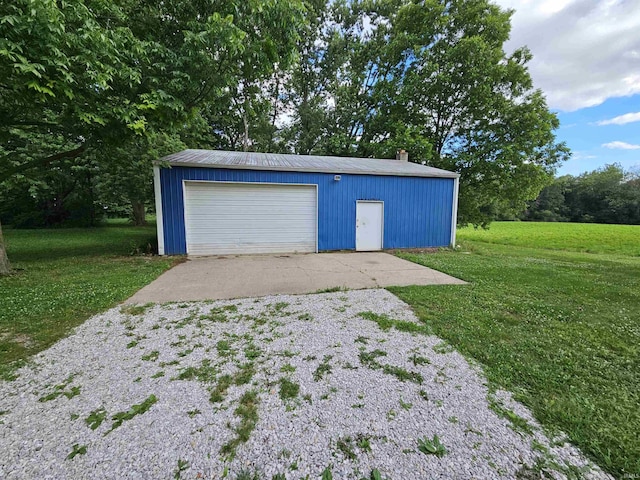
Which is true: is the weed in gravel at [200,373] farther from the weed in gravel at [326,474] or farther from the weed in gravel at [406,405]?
the weed in gravel at [406,405]

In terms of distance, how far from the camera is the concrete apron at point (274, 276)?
4.65 m

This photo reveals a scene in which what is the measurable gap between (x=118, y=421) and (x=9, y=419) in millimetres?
724

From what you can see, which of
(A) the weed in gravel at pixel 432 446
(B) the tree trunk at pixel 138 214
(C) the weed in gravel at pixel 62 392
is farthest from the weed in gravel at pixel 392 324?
(B) the tree trunk at pixel 138 214

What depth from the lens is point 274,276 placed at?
A: 5.77 metres

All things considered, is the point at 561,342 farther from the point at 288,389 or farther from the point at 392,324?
the point at 288,389

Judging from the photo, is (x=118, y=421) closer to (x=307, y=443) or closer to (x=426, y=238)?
(x=307, y=443)

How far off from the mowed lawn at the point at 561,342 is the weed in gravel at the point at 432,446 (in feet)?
2.55

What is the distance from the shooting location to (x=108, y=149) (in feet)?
22.3

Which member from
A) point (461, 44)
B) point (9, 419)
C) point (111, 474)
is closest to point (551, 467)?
point (111, 474)

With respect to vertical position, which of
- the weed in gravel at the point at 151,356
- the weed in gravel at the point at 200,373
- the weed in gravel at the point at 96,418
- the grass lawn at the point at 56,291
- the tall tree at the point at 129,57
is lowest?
the weed in gravel at the point at 151,356

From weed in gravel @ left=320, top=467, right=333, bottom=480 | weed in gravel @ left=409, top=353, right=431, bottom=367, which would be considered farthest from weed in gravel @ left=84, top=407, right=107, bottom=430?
weed in gravel @ left=409, top=353, right=431, bottom=367

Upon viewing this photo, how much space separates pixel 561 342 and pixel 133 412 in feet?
13.0

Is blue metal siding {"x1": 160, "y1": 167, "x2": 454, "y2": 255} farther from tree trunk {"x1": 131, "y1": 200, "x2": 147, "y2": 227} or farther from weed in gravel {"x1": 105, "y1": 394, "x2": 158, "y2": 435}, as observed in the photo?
tree trunk {"x1": 131, "y1": 200, "x2": 147, "y2": 227}

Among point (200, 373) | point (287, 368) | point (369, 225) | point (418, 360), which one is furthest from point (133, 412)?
point (369, 225)
